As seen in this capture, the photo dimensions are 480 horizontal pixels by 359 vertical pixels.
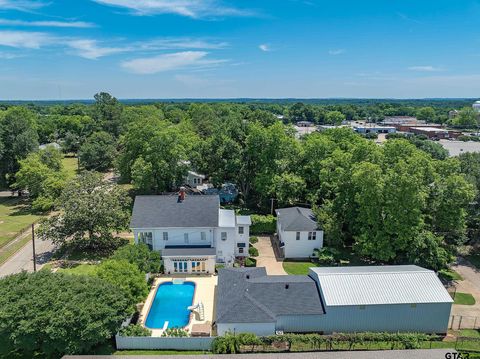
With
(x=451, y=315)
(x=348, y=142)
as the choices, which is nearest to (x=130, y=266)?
(x=451, y=315)

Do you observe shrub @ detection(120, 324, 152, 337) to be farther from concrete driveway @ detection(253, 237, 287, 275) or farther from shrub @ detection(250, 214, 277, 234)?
shrub @ detection(250, 214, 277, 234)

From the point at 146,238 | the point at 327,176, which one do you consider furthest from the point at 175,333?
the point at 327,176

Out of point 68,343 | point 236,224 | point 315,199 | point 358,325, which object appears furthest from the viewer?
point 315,199

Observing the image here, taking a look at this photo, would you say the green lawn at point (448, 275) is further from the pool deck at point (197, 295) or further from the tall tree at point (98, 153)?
the tall tree at point (98, 153)

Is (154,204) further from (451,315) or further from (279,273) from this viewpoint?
(451,315)

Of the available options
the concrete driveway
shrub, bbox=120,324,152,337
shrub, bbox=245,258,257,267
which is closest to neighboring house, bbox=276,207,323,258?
the concrete driveway

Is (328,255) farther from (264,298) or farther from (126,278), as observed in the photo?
(126,278)
